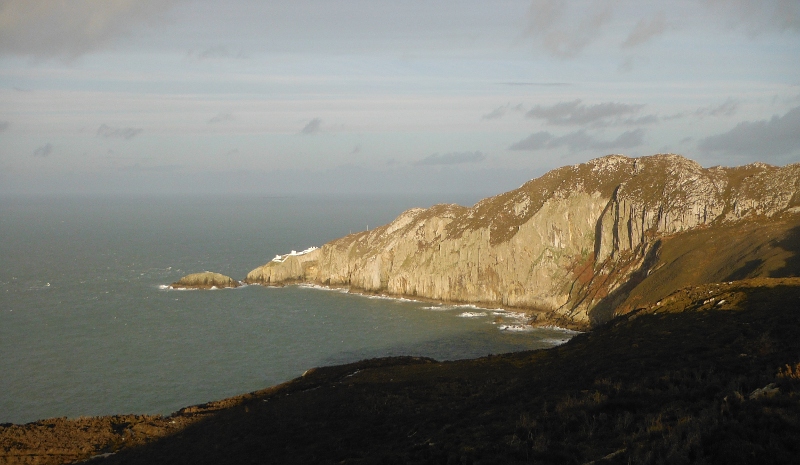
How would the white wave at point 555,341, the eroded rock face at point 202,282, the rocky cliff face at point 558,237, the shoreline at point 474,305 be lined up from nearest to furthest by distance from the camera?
the white wave at point 555,341 → the shoreline at point 474,305 → the rocky cliff face at point 558,237 → the eroded rock face at point 202,282

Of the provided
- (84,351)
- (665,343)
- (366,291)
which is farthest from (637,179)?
(84,351)

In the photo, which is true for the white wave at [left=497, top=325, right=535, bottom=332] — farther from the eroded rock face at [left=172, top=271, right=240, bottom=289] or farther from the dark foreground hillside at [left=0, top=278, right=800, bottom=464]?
the eroded rock face at [left=172, top=271, right=240, bottom=289]

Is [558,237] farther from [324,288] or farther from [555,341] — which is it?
[324,288]

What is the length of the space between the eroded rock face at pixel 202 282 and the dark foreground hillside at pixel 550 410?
72.1 metres

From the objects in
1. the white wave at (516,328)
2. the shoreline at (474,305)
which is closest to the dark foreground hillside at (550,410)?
the white wave at (516,328)

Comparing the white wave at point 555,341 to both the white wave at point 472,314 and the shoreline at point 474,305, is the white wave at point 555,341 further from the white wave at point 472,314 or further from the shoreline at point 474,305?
the white wave at point 472,314

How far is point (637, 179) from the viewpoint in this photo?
3942 inches

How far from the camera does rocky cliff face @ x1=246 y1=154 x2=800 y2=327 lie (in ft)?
282

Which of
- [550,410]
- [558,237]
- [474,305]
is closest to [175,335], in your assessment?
[474,305]

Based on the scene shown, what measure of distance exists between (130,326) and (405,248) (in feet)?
173

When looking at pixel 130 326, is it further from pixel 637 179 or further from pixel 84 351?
pixel 637 179

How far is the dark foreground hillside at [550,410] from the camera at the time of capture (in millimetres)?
12648

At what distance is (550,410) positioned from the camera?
57.8 ft

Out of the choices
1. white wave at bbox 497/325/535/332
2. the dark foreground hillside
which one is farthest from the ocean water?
the dark foreground hillside
